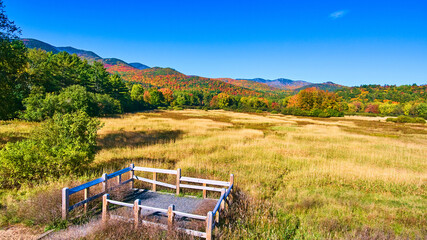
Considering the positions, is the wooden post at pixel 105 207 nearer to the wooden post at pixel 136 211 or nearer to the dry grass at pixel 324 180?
the wooden post at pixel 136 211

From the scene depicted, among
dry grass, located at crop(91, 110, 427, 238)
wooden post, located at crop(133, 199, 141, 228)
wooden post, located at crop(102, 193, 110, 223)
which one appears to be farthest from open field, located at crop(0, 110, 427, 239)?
wooden post, located at crop(102, 193, 110, 223)

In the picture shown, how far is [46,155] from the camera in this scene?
8492 mm

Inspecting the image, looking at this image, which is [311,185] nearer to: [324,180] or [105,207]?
[324,180]

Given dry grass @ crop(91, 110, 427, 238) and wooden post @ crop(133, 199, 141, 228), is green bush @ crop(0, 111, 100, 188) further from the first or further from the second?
wooden post @ crop(133, 199, 141, 228)

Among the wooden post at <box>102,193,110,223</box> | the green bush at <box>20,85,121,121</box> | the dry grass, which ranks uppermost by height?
the green bush at <box>20,85,121,121</box>

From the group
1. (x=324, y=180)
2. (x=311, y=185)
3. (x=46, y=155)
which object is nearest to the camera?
(x=46, y=155)

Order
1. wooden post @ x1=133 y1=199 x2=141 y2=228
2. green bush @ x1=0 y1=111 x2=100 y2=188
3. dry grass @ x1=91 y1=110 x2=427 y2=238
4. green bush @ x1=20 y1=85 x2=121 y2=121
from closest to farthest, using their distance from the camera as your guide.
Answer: wooden post @ x1=133 y1=199 x2=141 y2=228 < dry grass @ x1=91 y1=110 x2=427 y2=238 < green bush @ x1=0 y1=111 x2=100 y2=188 < green bush @ x1=20 y1=85 x2=121 y2=121

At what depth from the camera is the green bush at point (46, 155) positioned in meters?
7.79

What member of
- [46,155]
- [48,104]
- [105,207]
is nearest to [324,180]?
[105,207]

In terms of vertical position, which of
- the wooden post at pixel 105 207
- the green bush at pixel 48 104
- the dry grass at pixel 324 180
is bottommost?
the dry grass at pixel 324 180

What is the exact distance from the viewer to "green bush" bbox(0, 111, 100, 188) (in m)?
7.79

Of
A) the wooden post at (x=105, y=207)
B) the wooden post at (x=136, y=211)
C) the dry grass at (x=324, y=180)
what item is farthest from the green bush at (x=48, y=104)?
the wooden post at (x=136, y=211)

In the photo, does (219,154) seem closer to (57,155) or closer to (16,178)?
(57,155)

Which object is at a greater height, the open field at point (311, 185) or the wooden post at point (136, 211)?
the wooden post at point (136, 211)
